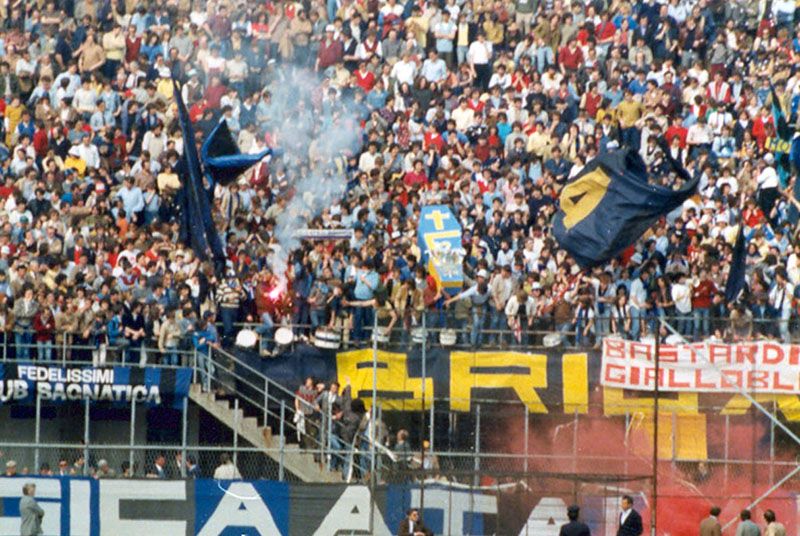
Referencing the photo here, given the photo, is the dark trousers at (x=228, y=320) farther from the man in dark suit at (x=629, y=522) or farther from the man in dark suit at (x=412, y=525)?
the man in dark suit at (x=629, y=522)

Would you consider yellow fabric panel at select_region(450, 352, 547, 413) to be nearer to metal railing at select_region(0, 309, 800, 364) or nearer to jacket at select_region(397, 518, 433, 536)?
metal railing at select_region(0, 309, 800, 364)

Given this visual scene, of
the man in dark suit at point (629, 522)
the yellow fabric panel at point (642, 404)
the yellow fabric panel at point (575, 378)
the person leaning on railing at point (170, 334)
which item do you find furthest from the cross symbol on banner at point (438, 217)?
the man in dark suit at point (629, 522)

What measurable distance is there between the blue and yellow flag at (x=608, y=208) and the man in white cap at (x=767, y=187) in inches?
129

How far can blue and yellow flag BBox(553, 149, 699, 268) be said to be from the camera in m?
33.4

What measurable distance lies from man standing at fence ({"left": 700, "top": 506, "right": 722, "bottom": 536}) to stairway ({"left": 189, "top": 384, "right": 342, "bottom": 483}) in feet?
23.2

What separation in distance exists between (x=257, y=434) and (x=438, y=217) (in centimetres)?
443

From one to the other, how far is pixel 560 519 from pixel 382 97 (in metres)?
12.2

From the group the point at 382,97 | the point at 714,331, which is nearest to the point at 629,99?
the point at 382,97

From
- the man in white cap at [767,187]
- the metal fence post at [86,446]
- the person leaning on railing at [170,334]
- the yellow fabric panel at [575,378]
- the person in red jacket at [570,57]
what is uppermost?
the person in red jacket at [570,57]

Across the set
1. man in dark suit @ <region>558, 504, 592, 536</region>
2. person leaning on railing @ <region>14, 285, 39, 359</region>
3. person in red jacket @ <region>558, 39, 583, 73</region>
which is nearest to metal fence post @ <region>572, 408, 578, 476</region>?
man in dark suit @ <region>558, 504, 592, 536</region>

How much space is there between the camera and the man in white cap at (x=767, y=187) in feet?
120

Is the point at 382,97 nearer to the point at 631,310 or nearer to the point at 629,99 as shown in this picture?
the point at 629,99

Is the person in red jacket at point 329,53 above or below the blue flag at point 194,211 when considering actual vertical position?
above

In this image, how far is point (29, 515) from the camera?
30.5m
